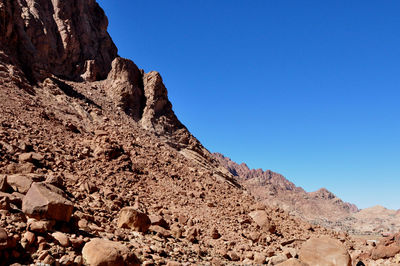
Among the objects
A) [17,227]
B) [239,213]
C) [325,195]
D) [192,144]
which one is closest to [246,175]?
[325,195]

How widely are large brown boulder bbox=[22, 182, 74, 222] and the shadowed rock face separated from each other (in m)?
18.3

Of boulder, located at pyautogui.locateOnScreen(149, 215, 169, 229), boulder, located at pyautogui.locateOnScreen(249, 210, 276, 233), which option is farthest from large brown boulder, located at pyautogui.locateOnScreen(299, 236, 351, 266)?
boulder, located at pyautogui.locateOnScreen(149, 215, 169, 229)

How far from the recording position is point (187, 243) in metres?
9.85

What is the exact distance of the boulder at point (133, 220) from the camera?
8.94 m

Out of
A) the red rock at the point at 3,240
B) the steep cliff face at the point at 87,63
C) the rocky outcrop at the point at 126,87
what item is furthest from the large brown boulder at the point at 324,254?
the rocky outcrop at the point at 126,87

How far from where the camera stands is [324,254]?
29.5 ft

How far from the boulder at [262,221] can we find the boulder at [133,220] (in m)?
7.45

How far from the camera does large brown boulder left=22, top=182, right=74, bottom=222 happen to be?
6.33 meters

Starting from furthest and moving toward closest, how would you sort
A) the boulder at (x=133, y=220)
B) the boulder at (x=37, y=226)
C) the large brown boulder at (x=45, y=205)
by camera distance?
the boulder at (x=133, y=220) → the large brown boulder at (x=45, y=205) → the boulder at (x=37, y=226)

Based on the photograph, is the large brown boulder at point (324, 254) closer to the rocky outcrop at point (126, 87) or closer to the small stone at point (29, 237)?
the small stone at point (29, 237)

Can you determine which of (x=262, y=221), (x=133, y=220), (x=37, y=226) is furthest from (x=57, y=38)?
(x=37, y=226)

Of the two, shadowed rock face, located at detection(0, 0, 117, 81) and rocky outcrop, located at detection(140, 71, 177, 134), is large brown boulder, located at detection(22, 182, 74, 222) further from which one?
rocky outcrop, located at detection(140, 71, 177, 134)

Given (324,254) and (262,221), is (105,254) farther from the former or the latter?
(262,221)

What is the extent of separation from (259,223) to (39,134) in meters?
12.5
